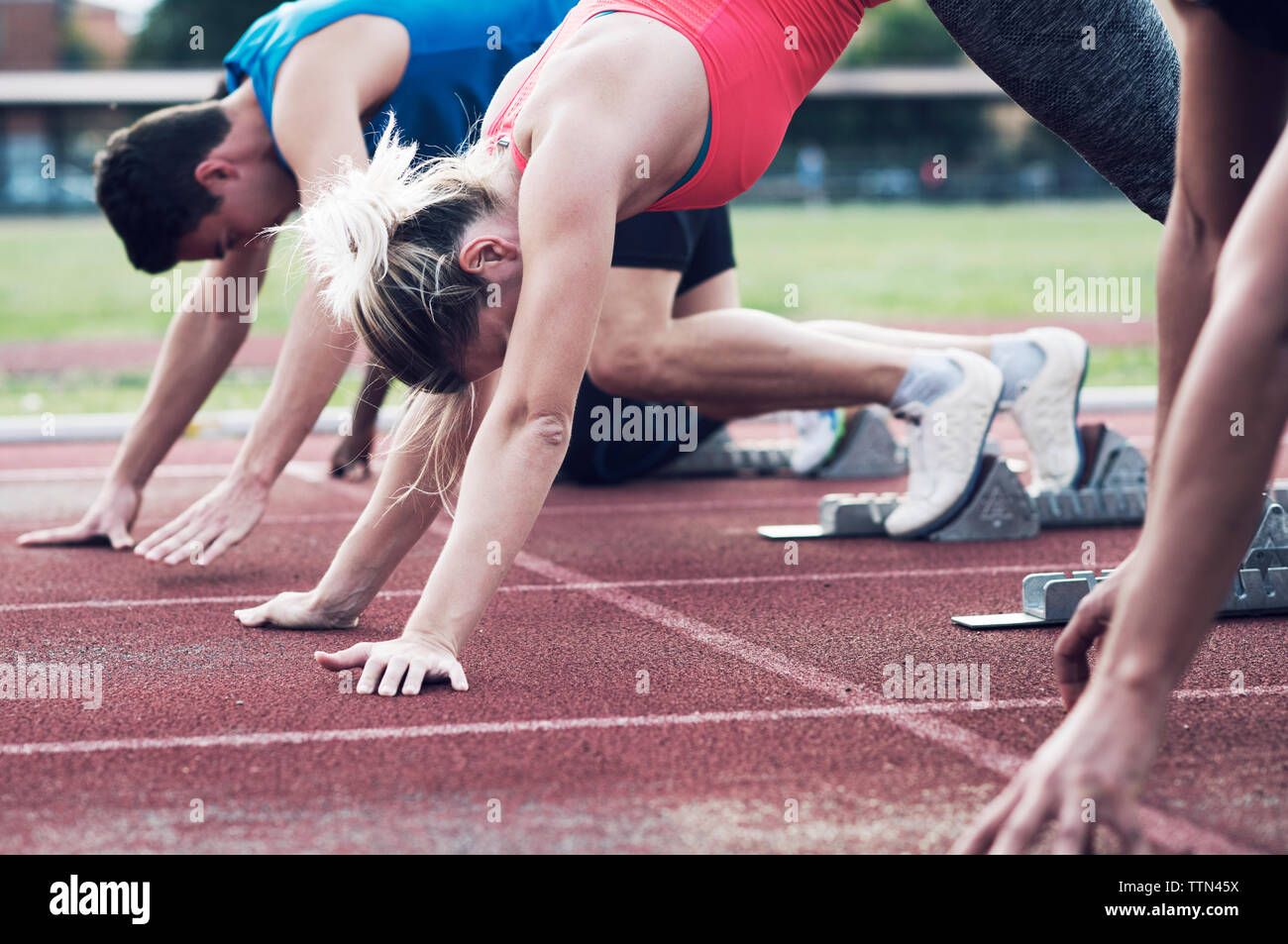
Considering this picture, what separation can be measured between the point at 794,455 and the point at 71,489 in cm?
294

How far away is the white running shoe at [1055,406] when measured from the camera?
4430 millimetres

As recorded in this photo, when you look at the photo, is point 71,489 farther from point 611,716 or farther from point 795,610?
point 611,716

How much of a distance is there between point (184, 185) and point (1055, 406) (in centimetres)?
265

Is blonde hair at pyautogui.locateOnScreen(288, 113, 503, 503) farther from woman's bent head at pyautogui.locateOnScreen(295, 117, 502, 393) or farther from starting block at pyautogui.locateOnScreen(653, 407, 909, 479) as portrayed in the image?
starting block at pyautogui.locateOnScreen(653, 407, 909, 479)

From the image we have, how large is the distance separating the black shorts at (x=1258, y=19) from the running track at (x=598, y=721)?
110cm

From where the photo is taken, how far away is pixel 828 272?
69.4 feet

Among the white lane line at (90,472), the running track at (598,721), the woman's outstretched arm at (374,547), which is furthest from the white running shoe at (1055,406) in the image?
the white lane line at (90,472)

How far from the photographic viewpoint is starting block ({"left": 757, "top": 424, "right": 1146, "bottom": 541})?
4309 mm

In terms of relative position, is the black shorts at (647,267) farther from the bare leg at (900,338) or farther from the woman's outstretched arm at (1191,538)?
the woman's outstretched arm at (1191,538)

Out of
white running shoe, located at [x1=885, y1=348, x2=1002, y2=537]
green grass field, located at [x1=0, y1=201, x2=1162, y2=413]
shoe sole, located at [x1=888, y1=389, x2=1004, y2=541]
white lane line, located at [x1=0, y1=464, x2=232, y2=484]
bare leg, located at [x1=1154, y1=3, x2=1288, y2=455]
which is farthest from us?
green grass field, located at [x1=0, y1=201, x2=1162, y2=413]

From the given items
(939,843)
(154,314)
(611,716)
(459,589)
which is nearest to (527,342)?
(459,589)

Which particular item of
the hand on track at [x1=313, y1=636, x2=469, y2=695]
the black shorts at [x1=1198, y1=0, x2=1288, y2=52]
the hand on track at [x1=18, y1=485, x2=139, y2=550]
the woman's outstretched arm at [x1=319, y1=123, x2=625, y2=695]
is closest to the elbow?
the woman's outstretched arm at [x1=319, y1=123, x2=625, y2=695]

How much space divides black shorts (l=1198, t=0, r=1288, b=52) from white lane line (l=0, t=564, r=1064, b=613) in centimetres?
190

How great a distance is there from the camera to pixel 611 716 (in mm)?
2537
